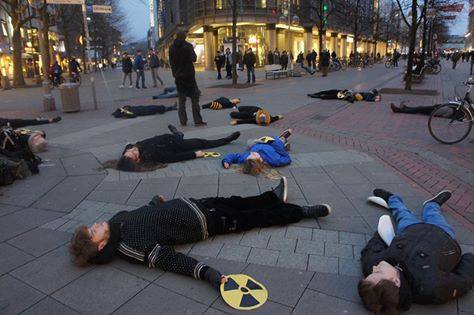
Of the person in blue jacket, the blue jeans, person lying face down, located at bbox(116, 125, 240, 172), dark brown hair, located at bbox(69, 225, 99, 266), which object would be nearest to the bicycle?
the person in blue jacket

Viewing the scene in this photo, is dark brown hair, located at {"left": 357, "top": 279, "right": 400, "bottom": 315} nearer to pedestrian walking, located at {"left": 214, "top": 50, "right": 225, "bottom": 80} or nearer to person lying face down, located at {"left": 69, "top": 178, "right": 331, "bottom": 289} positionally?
person lying face down, located at {"left": 69, "top": 178, "right": 331, "bottom": 289}

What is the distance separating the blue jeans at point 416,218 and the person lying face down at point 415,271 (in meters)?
0.15

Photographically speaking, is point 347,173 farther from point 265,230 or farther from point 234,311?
point 234,311

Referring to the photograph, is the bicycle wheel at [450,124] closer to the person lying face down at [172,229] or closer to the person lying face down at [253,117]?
the person lying face down at [253,117]

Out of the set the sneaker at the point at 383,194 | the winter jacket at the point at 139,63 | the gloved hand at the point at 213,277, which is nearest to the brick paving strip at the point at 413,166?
the sneaker at the point at 383,194

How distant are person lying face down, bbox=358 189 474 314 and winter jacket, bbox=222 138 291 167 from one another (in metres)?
2.83

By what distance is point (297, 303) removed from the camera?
2.88m

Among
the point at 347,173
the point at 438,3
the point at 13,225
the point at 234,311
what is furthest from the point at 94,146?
the point at 438,3

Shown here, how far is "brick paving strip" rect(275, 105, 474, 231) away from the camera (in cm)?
455

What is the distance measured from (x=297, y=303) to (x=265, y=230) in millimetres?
1183

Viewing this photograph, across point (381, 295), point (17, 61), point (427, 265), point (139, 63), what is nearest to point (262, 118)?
point (427, 265)

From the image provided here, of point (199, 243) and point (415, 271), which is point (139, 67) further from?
point (415, 271)

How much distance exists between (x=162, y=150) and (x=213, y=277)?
3566 millimetres

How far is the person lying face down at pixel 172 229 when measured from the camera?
3258 mm
